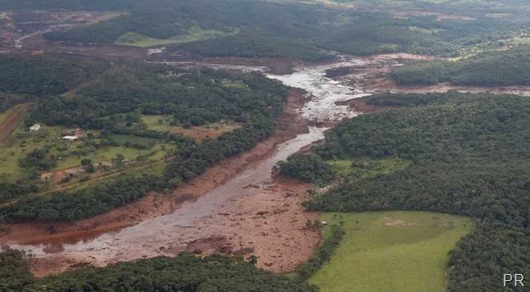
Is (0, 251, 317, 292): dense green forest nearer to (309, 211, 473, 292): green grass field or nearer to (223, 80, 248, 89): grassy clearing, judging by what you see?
(309, 211, 473, 292): green grass field

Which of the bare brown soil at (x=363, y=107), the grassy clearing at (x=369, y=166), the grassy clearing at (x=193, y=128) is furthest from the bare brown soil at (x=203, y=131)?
the bare brown soil at (x=363, y=107)

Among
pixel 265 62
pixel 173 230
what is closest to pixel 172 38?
pixel 265 62

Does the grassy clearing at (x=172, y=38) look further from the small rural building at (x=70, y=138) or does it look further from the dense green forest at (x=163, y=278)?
the dense green forest at (x=163, y=278)

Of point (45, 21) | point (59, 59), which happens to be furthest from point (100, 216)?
point (45, 21)

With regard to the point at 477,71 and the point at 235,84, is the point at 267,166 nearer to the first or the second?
the point at 235,84

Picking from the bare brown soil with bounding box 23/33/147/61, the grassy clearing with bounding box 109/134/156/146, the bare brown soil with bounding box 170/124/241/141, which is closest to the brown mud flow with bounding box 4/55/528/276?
the bare brown soil with bounding box 170/124/241/141

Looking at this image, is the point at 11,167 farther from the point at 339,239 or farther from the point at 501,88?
the point at 501,88
